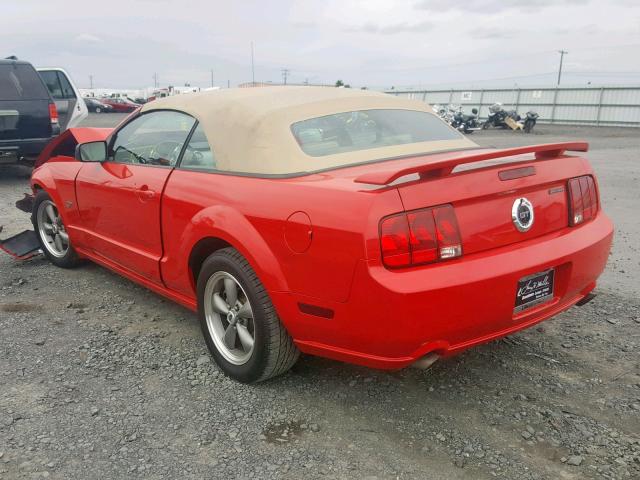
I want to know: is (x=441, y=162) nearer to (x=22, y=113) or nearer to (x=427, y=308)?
Answer: (x=427, y=308)

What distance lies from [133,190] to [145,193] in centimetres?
16

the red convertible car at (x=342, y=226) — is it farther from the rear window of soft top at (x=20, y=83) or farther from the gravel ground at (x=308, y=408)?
the rear window of soft top at (x=20, y=83)

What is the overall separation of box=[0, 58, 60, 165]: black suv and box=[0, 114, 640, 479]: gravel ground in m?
6.07

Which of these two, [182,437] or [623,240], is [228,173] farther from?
[623,240]

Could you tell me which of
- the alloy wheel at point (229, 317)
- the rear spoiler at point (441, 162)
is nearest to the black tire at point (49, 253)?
the alloy wheel at point (229, 317)

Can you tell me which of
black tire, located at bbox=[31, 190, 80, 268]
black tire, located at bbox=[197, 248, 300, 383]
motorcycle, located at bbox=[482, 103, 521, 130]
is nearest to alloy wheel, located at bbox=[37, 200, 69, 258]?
black tire, located at bbox=[31, 190, 80, 268]

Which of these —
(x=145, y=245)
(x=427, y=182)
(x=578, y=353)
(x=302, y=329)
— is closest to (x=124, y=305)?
(x=145, y=245)

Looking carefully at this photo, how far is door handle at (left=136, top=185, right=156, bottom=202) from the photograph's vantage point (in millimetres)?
3436

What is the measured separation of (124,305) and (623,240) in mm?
4979

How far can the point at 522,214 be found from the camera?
101 inches

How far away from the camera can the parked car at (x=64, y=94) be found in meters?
11.2

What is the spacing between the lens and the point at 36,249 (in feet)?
16.9

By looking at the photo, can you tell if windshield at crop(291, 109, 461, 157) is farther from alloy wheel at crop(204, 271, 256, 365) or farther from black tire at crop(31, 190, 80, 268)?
black tire at crop(31, 190, 80, 268)

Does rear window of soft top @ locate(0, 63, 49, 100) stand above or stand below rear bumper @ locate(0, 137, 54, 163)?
above
